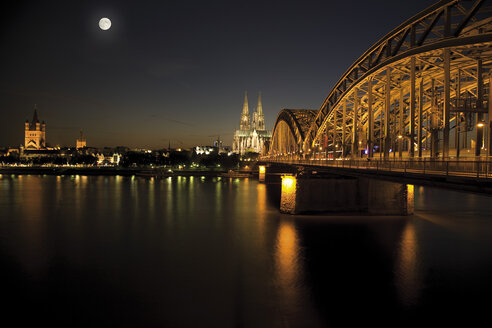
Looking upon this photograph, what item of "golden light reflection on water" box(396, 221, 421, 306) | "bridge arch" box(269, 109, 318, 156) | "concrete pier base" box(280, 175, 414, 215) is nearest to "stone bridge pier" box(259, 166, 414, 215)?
"concrete pier base" box(280, 175, 414, 215)

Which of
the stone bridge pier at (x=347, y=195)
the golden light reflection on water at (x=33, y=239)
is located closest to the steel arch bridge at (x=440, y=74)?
the stone bridge pier at (x=347, y=195)

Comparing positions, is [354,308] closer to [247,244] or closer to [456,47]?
[247,244]

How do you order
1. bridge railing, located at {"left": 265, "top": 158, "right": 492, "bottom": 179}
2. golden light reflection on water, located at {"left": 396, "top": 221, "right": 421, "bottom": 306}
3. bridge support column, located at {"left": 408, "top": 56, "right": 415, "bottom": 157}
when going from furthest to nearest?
bridge support column, located at {"left": 408, "top": 56, "right": 415, "bottom": 157}
golden light reflection on water, located at {"left": 396, "top": 221, "right": 421, "bottom": 306}
bridge railing, located at {"left": 265, "top": 158, "right": 492, "bottom": 179}

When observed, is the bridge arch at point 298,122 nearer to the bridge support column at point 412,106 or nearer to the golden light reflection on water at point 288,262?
the golden light reflection on water at point 288,262

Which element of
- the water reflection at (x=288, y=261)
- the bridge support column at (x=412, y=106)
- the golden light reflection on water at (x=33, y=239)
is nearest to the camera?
the water reflection at (x=288, y=261)

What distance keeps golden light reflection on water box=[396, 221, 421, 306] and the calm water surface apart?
70 mm

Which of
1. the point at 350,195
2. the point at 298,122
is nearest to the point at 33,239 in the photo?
the point at 350,195

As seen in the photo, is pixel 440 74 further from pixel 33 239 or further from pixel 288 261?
pixel 33 239

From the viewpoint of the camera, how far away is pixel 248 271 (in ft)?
66.5

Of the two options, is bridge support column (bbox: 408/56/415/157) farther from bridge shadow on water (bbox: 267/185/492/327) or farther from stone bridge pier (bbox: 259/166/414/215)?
stone bridge pier (bbox: 259/166/414/215)

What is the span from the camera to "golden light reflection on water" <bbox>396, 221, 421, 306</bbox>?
1681 cm

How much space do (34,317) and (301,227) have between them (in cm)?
1934

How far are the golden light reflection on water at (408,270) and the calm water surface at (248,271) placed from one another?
0.07 meters

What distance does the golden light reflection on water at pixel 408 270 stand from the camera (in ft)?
55.2
